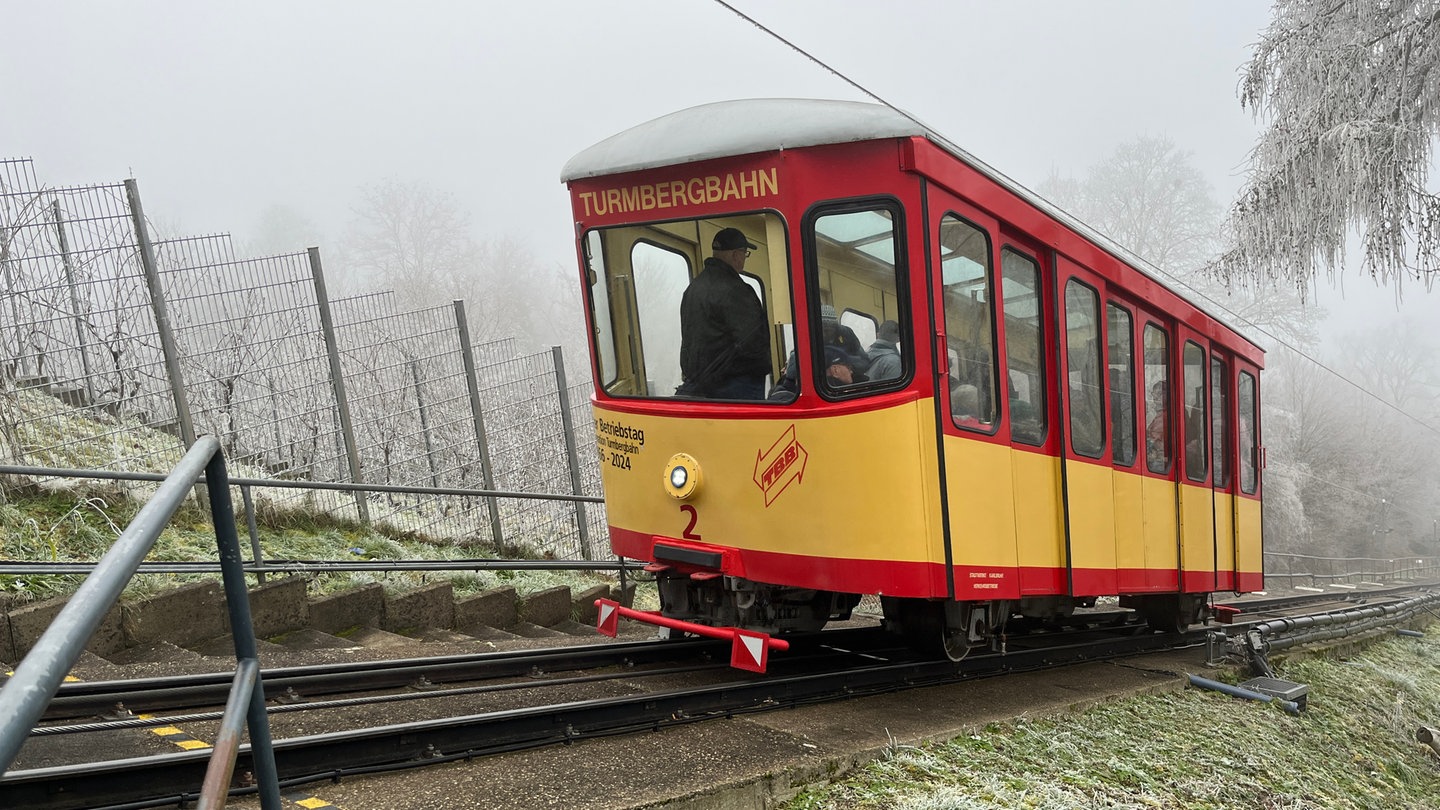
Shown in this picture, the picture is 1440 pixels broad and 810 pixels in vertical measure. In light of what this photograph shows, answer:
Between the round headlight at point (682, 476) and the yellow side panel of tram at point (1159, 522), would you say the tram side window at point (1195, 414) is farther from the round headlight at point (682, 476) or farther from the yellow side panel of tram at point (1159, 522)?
the round headlight at point (682, 476)

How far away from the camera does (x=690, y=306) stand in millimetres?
5793

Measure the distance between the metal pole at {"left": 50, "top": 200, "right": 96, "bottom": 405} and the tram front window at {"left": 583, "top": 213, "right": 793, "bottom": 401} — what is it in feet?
12.7

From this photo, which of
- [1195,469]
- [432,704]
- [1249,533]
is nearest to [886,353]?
[432,704]

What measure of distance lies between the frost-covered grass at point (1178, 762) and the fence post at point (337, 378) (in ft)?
18.1

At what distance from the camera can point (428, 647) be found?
634 centimetres

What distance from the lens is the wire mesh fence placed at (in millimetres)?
7297

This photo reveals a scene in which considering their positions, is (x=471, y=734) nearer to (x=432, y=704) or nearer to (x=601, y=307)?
(x=432, y=704)

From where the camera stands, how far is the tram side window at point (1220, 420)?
9180 mm

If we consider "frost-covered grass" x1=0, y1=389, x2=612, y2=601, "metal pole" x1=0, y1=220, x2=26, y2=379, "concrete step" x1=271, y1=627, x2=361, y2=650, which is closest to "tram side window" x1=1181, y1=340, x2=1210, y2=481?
"frost-covered grass" x1=0, y1=389, x2=612, y2=601

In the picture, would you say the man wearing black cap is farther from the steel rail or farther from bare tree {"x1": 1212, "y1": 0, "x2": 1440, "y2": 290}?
bare tree {"x1": 1212, "y1": 0, "x2": 1440, "y2": 290}

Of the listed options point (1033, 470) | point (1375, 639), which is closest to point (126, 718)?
point (1033, 470)

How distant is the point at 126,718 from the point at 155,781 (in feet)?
3.16

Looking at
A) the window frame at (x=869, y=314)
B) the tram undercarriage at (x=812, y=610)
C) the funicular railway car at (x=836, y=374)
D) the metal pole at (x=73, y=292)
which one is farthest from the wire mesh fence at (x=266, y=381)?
the window frame at (x=869, y=314)

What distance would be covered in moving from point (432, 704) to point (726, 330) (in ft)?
7.79
